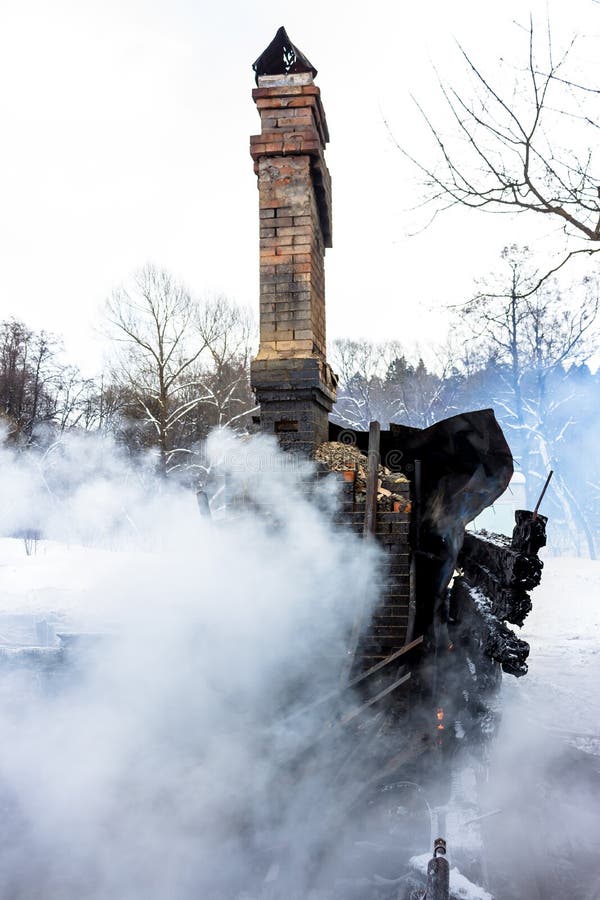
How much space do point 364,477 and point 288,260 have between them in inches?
74.2

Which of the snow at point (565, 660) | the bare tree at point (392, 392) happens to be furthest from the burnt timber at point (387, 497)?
the bare tree at point (392, 392)

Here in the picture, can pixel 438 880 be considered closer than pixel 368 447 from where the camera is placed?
Yes

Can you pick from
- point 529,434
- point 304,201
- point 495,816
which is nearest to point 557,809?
point 495,816

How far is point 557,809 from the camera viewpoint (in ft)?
13.3

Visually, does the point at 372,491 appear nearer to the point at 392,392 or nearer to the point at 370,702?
the point at 370,702

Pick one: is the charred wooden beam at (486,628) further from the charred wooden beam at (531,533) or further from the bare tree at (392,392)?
the bare tree at (392,392)

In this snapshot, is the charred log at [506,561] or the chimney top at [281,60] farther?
the chimney top at [281,60]

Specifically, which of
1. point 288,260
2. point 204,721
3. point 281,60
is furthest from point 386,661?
point 281,60

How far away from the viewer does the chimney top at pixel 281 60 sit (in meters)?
5.01

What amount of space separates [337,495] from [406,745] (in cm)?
182

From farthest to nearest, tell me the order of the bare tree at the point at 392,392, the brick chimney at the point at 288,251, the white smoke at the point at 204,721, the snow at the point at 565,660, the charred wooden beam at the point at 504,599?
the bare tree at the point at 392,392 → the snow at the point at 565,660 → the brick chimney at the point at 288,251 → the charred wooden beam at the point at 504,599 → the white smoke at the point at 204,721

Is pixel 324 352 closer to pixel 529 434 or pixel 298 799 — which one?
pixel 298 799

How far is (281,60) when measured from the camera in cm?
506

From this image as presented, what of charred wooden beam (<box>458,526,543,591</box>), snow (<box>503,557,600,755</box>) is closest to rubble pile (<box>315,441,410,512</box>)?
charred wooden beam (<box>458,526,543,591</box>)
